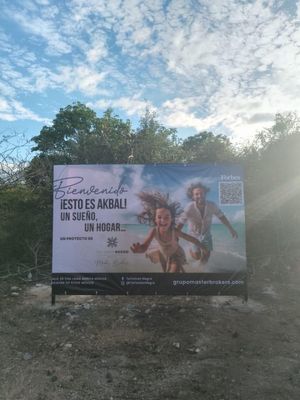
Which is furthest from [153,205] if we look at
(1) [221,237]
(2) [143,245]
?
(1) [221,237]

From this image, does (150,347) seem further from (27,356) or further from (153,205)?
(153,205)

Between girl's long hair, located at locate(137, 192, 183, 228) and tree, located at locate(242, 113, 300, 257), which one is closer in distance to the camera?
girl's long hair, located at locate(137, 192, 183, 228)

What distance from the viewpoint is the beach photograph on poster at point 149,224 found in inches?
268

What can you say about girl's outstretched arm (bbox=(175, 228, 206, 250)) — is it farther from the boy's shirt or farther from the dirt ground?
the dirt ground

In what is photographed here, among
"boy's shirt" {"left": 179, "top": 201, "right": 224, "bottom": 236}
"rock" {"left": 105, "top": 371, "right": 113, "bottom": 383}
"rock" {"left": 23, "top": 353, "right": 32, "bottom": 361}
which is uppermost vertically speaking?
"boy's shirt" {"left": 179, "top": 201, "right": 224, "bottom": 236}

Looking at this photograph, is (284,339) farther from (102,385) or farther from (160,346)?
(102,385)

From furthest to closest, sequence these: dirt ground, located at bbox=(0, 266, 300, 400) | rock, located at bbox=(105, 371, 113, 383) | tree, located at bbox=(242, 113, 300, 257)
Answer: tree, located at bbox=(242, 113, 300, 257) < rock, located at bbox=(105, 371, 113, 383) < dirt ground, located at bbox=(0, 266, 300, 400)

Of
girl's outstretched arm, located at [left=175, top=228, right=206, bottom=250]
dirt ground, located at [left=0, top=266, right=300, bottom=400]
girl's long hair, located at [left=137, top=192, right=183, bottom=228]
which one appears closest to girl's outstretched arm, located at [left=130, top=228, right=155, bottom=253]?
girl's long hair, located at [left=137, top=192, right=183, bottom=228]

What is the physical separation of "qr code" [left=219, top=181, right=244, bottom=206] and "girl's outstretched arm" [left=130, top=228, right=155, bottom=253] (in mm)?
1277

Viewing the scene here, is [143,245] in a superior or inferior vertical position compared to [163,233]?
inferior

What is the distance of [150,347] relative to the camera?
5.44m

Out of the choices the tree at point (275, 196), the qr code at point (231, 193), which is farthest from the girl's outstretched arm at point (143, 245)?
the tree at point (275, 196)

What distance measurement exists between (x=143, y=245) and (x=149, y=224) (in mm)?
362

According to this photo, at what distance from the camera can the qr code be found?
6859mm
